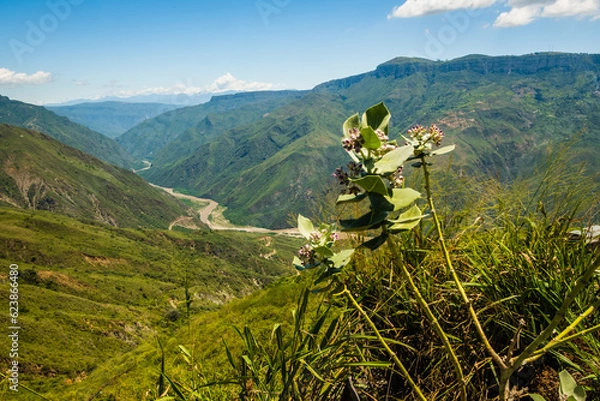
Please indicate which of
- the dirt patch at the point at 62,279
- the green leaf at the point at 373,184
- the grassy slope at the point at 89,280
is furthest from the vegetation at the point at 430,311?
the dirt patch at the point at 62,279

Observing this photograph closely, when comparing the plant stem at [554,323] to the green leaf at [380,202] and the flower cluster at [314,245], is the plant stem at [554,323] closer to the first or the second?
the green leaf at [380,202]

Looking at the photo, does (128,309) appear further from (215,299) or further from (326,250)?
(326,250)

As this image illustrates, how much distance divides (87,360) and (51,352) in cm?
758

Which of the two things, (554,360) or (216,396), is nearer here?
(554,360)

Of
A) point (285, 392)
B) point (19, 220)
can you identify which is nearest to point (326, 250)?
point (285, 392)

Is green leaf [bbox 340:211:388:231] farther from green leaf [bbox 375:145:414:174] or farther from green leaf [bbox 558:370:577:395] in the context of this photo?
green leaf [bbox 558:370:577:395]

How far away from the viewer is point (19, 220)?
136 m

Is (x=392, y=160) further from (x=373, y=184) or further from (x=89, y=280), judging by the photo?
(x=89, y=280)

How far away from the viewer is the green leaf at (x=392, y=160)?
4.33ft

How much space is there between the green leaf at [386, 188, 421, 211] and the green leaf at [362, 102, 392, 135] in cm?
27

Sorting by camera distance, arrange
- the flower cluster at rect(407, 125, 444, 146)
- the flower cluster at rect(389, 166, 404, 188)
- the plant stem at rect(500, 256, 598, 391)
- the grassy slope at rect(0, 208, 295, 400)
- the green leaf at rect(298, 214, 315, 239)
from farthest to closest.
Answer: the grassy slope at rect(0, 208, 295, 400) → the green leaf at rect(298, 214, 315, 239) → the flower cluster at rect(407, 125, 444, 146) → the flower cluster at rect(389, 166, 404, 188) → the plant stem at rect(500, 256, 598, 391)

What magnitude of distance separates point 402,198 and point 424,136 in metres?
0.44

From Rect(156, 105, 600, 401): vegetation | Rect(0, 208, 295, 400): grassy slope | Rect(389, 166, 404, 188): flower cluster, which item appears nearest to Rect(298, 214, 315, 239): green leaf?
Rect(156, 105, 600, 401): vegetation

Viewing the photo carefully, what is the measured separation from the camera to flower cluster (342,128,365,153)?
4.65 ft
